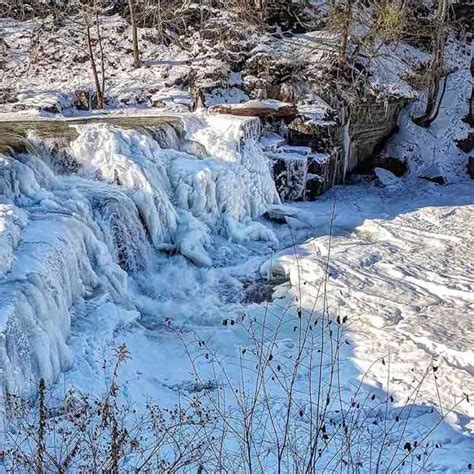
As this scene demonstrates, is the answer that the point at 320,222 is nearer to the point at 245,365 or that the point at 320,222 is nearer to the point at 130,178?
the point at 130,178

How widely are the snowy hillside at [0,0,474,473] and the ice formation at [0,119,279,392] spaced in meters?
0.03

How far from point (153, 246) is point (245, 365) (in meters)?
3.13

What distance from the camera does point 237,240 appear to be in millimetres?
9492

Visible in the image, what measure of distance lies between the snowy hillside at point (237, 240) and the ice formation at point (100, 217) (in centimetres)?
3

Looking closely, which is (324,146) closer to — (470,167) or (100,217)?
(470,167)

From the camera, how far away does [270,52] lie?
1512 cm

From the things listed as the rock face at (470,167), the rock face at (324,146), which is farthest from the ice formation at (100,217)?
the rock face at (470,167)

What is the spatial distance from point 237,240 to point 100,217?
259cm

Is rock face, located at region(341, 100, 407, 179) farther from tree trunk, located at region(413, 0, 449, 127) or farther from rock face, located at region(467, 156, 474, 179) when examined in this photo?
rock face, located at region(467, 156, 474, 179)

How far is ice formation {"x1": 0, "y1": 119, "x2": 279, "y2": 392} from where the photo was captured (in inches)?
191

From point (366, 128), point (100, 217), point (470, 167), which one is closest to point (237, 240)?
point (100, 217)

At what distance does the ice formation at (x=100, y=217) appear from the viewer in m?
4.86

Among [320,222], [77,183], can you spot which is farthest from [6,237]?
[320,222]

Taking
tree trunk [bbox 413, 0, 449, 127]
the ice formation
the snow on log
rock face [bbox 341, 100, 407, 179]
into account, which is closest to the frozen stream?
the ice formation
